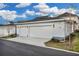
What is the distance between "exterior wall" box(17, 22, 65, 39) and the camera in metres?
2.89

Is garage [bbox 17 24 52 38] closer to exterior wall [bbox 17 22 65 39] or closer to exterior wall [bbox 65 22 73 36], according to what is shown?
exterior wall [bbox 17 22 65 39]

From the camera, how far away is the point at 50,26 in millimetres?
2916

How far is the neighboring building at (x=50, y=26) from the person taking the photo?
288 cm

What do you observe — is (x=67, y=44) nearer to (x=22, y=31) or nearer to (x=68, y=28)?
(x=68, y=28)

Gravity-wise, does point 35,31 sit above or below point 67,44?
above

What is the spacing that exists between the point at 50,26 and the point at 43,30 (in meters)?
0.10

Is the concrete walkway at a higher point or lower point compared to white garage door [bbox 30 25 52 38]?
lower

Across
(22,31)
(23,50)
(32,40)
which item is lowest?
(23,50)

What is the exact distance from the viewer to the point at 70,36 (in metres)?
2.90

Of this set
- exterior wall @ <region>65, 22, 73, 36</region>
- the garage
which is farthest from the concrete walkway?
exterior wall @ <region>65, 22, 73, 36</region>

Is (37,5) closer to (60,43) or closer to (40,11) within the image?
(40,11)

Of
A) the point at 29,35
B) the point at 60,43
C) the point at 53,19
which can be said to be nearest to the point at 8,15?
the point at 29,35

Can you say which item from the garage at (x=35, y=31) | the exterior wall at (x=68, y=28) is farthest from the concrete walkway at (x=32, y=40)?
the exterior wall at (x=68, y=28)

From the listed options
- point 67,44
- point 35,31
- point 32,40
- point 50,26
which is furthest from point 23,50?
point 67,44
